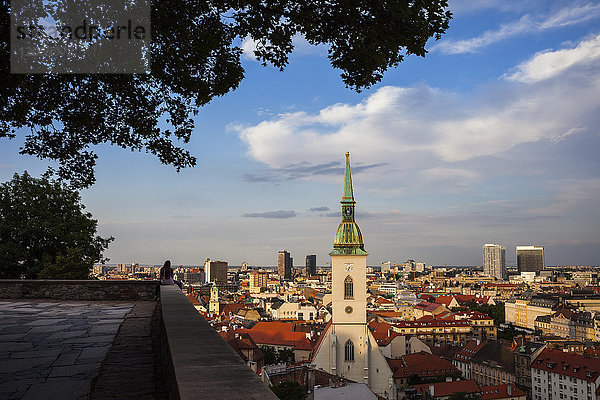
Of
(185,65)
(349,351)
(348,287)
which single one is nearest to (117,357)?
(185,65)

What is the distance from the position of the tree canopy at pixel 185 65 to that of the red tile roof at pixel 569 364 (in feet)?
163

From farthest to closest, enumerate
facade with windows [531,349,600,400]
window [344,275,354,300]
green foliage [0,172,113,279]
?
facade with windows [531,349,600,400]
window [344,275,354,300]
green foliage [0,172,113,279]

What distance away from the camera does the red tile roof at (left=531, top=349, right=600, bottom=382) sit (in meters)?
45.9

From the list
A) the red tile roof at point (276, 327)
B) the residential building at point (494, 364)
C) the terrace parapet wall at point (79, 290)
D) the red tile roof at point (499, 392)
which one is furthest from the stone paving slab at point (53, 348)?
the red tile roof at point (276, 327)

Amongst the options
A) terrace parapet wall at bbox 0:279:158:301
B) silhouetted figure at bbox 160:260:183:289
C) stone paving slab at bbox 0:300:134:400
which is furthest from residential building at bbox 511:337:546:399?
stone paving slab at bbox 0:300:134:400

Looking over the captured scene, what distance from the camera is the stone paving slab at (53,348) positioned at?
13.1 feet

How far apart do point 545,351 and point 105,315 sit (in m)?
53.1

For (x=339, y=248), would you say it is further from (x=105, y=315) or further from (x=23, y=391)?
(x=23, y=391)

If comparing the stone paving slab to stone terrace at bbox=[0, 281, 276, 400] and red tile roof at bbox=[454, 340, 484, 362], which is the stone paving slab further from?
red tile roof at bbox=[454, 340, 484, 362]

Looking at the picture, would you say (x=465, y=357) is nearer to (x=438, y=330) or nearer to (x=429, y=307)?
(x=438, y=330)

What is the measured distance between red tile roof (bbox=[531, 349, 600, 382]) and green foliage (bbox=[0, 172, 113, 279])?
44.2 meters

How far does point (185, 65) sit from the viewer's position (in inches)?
235

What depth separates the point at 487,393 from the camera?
4462 centimetres

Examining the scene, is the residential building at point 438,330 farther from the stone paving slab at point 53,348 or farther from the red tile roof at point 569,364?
the stone paving slab at point 53,348
